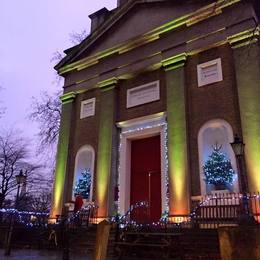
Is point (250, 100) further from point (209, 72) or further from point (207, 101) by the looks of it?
point (209, 72)

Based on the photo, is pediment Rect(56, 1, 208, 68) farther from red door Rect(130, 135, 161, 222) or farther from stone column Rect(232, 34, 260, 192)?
red door Rect(130, 135, 161, 222)

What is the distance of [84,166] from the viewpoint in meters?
19.0

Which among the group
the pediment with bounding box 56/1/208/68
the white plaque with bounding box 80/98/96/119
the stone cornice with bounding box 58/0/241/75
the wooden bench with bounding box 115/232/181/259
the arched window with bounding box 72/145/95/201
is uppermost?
the pediment with bounding box 56/1/208/68

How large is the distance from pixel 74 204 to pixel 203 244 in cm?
872

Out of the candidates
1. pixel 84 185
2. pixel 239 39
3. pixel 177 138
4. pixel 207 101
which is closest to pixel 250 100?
pixel 207 101

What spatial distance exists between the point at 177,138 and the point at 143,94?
12.1 feet

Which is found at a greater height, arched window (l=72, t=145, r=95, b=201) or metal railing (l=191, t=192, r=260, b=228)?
arched window (l=72, t=145, r=95, b=201)

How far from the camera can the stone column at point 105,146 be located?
1705 cm

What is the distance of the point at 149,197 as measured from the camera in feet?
55.0

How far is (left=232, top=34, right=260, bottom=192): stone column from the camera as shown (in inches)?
516

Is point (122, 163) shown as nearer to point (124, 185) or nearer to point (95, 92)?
point (124, 185)

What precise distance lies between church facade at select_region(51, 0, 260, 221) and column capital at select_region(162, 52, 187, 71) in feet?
0.17

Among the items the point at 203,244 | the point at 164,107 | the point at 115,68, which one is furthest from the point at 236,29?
the point at 203,244

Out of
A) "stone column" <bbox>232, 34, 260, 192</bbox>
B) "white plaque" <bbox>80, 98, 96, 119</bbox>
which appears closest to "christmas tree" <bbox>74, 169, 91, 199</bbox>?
"white plaque" <bbox>80, 98, 96, 119</bbox>
